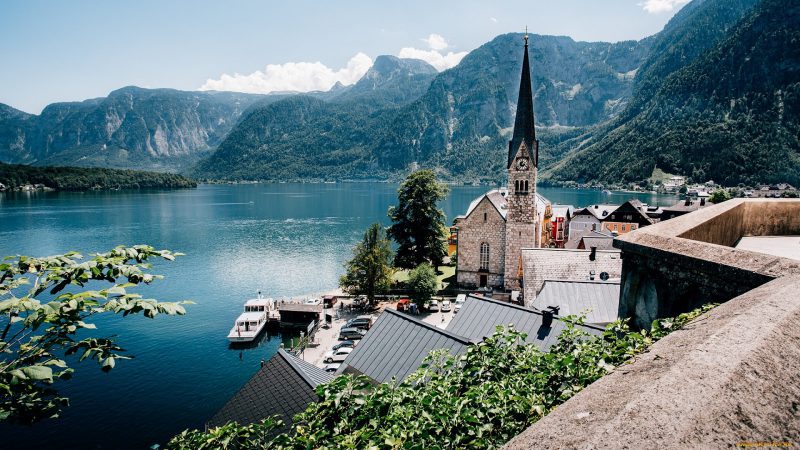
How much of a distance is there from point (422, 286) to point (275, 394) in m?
23.3

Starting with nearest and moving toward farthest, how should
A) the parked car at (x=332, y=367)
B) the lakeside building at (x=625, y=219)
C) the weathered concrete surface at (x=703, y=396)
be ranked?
the weathered concrete surface at (x=703, y=396), the parked car at (x=332, y=367), the lakeside building at (x=625, y=219)

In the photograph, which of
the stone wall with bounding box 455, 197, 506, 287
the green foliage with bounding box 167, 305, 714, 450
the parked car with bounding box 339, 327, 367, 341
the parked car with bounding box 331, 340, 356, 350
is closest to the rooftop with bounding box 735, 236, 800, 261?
the green foliage with bounding box 167, 305, 714, 450

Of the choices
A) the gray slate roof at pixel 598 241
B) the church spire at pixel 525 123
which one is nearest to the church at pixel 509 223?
A: the church spire at pixel 525 123

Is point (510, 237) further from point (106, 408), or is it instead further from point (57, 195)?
point (57, 195)

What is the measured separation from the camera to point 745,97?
185750mm

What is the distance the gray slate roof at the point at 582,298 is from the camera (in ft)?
65.2

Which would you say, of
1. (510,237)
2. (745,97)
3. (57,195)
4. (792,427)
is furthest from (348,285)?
(745,97)

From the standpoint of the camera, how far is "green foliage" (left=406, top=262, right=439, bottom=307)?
1382 inches

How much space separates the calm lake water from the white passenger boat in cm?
103

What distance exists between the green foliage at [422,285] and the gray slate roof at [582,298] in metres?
14.0

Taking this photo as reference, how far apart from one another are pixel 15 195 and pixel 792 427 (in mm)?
204748

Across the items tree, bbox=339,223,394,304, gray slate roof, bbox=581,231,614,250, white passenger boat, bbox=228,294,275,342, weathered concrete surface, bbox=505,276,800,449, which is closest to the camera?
weathered concrete surface, bbox=505,276,800,449

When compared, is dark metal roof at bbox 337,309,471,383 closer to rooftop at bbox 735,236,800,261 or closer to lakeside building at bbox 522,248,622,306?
rooftop at bbox 735,236,800,261

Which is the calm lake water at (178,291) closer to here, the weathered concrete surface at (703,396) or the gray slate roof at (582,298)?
the gray slate roof at (582,298)
